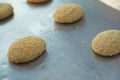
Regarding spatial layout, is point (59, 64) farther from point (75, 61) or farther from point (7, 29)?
point (7, 29)

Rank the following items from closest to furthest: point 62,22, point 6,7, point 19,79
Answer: point 19,79, point 62,22, point 6,7

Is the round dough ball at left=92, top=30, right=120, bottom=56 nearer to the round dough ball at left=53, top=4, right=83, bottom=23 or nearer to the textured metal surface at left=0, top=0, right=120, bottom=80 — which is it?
the textured metal surface at left=0, top=0, right=120, bottom=80

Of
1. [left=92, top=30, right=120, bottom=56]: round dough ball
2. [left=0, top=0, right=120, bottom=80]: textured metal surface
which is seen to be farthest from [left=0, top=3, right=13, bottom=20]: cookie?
[left=92, top=30, right=120, bottom=56]: round dough ball

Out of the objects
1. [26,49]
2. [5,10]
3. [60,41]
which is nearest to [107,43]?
[60,41]

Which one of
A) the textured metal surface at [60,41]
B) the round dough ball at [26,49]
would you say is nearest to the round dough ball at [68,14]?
the textured metal surface at [60,41]

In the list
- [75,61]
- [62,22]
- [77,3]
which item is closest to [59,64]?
[75,61]
